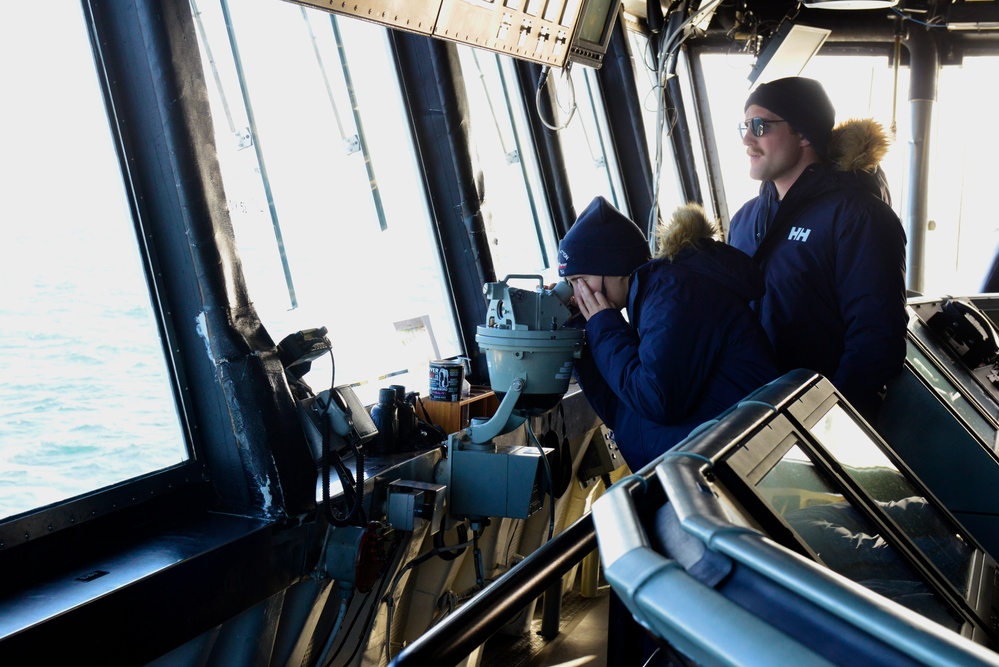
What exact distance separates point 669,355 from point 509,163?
2610 mm

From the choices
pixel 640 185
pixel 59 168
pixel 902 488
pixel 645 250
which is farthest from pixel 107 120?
pixel 640 185

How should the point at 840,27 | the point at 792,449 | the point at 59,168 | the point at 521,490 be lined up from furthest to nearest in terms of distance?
the point at 840,27
the point at 521,490
the point at 59,168
the point at 792,449

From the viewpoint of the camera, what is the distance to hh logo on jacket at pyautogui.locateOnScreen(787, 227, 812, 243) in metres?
2.41

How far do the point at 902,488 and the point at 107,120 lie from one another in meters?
1.97

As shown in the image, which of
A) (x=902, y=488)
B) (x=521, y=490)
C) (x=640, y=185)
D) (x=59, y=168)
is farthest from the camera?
(x=640, y=185)

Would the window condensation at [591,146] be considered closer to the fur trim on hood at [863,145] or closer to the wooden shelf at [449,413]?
the wooden shelf at [449,413]

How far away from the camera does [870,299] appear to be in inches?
90.2

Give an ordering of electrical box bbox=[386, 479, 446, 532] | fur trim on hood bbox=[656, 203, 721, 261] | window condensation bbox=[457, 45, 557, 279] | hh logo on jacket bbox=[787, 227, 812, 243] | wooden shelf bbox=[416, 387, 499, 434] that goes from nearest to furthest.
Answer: fur trim on hood bbox=[656, 203, 721, 261]
electrical box bbox=[386, 479, 446, 532]
hh logo on jacket bbox=[787, 227, 812, 243]
wooden shelf bbox=[416, 387, 499, 434]
window condensation bbox=[457, 45, 557, 279]

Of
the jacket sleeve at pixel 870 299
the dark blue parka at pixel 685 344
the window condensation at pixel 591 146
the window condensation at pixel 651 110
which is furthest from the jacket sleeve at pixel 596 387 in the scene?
the window condensation at pixel 651 110

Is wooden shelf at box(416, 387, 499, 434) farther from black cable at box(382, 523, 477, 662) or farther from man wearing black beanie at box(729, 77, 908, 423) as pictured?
man wearing black beanie at box(729, 77, 908, 423)

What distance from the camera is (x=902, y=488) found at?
5.08 ft

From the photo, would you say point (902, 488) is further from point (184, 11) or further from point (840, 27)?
point (840, 27)

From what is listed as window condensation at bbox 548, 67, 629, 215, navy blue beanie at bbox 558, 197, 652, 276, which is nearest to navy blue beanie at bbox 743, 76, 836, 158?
navy blue beanie at bbox 558, 197, 652, 276

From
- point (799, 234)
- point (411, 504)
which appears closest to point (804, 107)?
point (799, 234)
